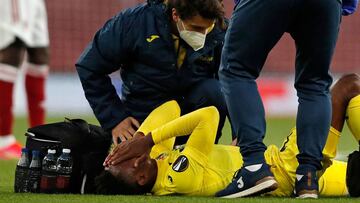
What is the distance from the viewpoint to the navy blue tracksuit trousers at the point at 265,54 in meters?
4.36

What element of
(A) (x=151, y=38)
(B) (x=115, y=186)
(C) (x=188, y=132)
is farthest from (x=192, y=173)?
(A) (x=151, y=38)

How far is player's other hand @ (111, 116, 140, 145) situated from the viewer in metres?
5.20

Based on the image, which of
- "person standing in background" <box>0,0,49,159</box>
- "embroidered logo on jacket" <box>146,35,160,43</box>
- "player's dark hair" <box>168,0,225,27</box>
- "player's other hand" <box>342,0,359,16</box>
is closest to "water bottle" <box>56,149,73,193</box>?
"embroidered logo on jacket" <box>146,35,160,43</box>

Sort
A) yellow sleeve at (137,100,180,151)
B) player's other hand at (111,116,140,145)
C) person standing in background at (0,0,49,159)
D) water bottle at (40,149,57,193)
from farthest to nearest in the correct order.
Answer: person standing in background at (0,0,49,159) → player's other hand at (111,116,140,145) → yellow sleeve at (137,100,180,151) → water bottle at (40,149,57,193)

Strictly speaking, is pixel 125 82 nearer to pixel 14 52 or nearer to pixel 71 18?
pixel 14 52

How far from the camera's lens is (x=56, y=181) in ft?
15.8

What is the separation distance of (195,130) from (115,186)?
0.44 meters

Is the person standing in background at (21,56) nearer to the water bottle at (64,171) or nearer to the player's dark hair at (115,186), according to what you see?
the water bottle at (64,171)

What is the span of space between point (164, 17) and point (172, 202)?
1200 mm

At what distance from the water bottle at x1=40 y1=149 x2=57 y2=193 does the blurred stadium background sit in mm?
A: 9641

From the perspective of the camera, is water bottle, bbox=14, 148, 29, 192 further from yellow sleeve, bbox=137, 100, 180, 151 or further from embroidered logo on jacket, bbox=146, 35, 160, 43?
embroidered logo on jacket, bbox=146, 35, 160, 43

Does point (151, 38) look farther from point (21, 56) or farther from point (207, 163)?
point (21, 56)

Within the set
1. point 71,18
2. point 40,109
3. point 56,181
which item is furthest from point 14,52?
point 71,18

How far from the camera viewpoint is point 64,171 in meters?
4.83
